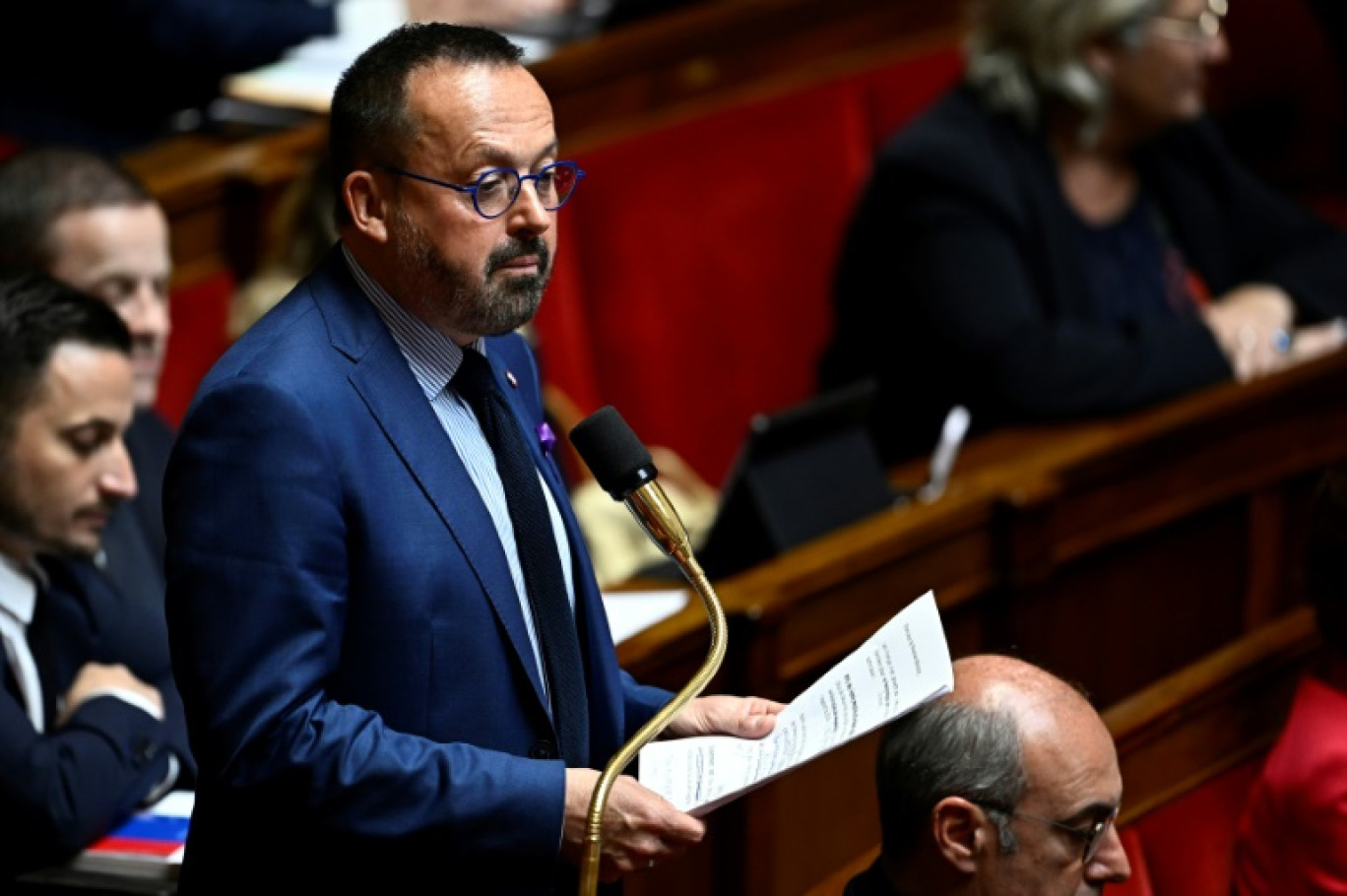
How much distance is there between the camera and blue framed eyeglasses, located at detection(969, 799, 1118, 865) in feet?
4.36

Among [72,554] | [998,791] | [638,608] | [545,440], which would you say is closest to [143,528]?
[72,554]

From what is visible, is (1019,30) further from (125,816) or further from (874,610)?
(125,816)

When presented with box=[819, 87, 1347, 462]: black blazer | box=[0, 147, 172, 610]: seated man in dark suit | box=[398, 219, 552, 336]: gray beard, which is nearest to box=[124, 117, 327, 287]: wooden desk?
box=[0, 147, 172, 610]: seated man in dark suit

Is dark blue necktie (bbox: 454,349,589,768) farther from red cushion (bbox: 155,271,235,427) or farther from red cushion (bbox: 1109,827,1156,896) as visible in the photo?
red cushion (bbox: 155,271,235,427)

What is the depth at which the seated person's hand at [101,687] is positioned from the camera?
170 centimetres

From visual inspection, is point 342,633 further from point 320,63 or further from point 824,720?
point 320,63

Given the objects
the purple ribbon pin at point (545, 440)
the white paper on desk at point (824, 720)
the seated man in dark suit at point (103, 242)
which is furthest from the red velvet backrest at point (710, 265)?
the white paper on desk at point (824, 720)

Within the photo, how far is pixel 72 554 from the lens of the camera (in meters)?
1.76

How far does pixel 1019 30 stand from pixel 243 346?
5.84 feet

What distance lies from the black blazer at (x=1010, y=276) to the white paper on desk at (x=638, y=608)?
0.71 meters

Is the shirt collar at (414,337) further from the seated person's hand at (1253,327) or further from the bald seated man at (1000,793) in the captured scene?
the seated person's hand at (1253,327)

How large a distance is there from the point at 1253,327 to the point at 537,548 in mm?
1677

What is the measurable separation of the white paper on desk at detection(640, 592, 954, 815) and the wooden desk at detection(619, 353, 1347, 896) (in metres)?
0.52

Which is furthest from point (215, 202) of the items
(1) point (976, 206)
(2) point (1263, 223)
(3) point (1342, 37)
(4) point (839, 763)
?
(3) point (1342, 37)
